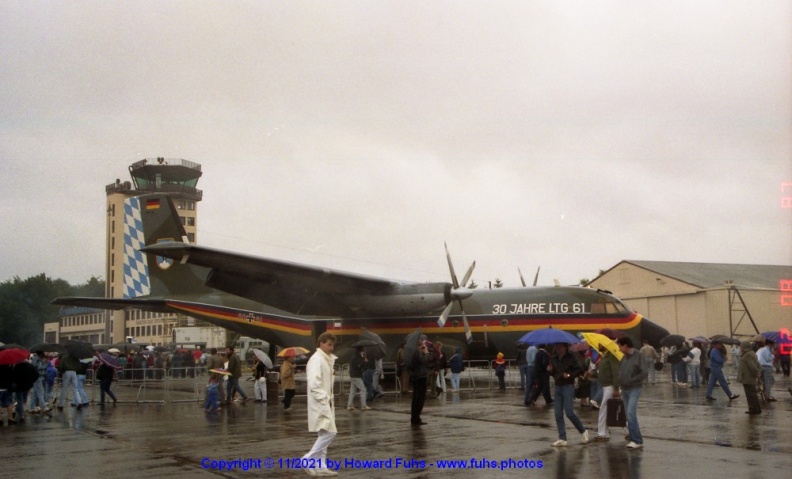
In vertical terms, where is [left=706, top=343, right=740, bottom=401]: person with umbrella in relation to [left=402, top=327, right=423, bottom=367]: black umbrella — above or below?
below

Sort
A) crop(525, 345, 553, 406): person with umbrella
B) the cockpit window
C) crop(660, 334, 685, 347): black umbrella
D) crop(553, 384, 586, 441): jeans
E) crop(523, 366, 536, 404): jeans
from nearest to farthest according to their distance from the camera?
crop(553, 384, 586, 441): jeans < crop(525, 345, 553, 406): person with umbrella < crop(523, 366, 536, 404): jeans < crop(660, 334, 685, 347): black umbrella < the cockpit window

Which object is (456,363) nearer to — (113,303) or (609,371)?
(609,371)

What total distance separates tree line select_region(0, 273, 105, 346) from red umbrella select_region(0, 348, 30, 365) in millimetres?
32024

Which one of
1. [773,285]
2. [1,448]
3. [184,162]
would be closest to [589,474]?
[1,448]

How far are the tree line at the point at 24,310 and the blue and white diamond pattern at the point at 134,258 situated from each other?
Result: 1932cm

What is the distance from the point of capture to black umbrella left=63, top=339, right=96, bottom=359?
17727mm

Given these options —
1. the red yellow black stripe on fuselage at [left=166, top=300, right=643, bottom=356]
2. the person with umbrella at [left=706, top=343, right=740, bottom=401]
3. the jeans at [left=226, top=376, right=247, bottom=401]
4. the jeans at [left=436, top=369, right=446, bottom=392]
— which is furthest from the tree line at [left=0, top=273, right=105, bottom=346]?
the person with umbrella at [left=706, top=343, right=740, bottom=401]

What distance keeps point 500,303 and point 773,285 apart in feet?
76.5

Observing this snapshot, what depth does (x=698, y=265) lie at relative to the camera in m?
48.4

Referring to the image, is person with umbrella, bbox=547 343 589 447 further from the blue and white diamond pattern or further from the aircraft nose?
the blue and white diamond pattern

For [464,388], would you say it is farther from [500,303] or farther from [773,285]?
[773,285]

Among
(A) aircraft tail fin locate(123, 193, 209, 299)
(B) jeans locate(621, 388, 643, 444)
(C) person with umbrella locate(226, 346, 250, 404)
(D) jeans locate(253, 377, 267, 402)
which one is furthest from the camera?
(A) aircraft tail fin locate(123, 193, 209, 299)

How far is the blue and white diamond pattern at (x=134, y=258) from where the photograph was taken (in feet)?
90.4

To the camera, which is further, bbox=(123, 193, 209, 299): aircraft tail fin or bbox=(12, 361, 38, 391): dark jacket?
bbox=(123, 193, 209, 299): aircraft tail fin
